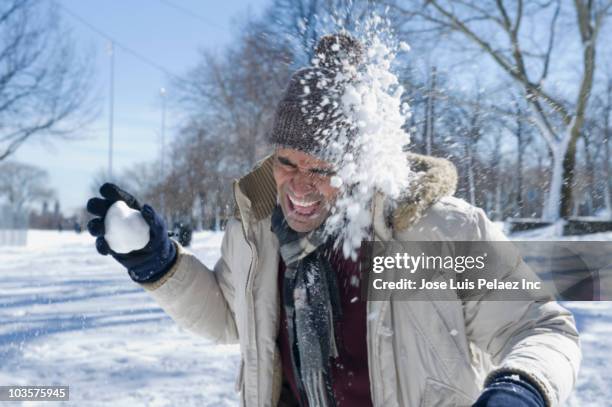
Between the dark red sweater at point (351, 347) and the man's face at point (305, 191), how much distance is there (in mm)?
134

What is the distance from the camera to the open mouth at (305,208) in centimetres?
155

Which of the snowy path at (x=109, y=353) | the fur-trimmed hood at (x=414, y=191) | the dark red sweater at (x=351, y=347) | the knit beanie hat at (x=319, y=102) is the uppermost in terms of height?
the knit beanie hat at (x=319, y=102)

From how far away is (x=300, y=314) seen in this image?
5.00 feet

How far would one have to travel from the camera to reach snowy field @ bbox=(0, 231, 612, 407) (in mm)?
3072

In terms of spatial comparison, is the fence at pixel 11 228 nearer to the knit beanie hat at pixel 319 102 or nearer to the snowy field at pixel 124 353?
the snowy field at pixel 124 353

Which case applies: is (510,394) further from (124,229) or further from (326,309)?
(124,229)

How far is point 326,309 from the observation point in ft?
4.91

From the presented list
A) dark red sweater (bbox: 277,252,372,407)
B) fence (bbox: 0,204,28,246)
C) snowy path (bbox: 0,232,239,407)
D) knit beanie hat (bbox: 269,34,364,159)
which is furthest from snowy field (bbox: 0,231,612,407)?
fence (bbox: 0,204,28,246)

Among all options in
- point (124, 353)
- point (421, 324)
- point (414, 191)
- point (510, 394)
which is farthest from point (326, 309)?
point (124, 353)

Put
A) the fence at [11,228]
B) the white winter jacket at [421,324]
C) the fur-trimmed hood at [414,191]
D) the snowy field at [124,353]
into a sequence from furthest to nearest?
the fence at [11,228] < the snowy field at [124,353] < the fur-trimmed hood at [414,191] < the white winter jacket at [421,324]

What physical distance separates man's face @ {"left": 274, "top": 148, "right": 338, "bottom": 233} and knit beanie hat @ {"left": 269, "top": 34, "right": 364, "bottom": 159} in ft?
0.14

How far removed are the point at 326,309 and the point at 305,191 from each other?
34 centimetres

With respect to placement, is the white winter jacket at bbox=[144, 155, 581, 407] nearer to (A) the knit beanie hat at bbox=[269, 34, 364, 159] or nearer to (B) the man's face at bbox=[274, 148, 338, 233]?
(B) the man's face at bbox=[274, 148, 338, 233]

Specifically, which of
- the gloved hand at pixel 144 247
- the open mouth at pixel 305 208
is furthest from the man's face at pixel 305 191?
the gloved hand at pixel 144 247
